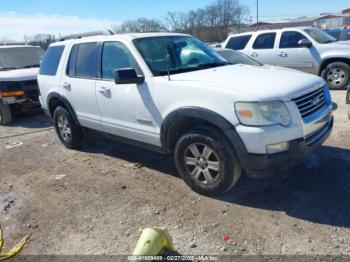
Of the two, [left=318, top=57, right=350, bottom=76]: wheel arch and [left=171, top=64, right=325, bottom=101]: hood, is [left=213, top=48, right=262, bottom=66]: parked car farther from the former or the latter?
[left=171, top=64, right=325, bottom=101]: hood

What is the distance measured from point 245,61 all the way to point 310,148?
4247mm

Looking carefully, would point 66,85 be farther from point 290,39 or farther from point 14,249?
point 290,39

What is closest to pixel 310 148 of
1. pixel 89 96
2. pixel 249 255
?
pixel 249 255

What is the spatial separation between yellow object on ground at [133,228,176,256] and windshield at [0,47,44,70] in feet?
26.5

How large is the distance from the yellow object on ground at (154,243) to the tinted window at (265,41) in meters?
8.35

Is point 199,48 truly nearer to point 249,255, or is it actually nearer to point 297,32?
point 249,255

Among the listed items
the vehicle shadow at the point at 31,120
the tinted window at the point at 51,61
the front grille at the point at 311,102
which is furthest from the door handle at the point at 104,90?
the vehicle shadow at the point at 31,120

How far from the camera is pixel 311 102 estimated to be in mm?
3645

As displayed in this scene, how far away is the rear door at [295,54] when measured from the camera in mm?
9430

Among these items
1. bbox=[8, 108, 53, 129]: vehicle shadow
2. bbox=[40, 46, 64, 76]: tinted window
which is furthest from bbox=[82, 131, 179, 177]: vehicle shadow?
bbox=[8, 108, 53, 129]: vehicle shadow

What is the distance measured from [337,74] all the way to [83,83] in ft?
22.9

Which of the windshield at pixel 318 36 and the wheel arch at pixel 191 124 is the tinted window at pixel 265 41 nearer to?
the windshield at pixel 318 36

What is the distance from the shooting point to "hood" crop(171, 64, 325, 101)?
3.35 meters

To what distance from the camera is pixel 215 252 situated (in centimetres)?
300
